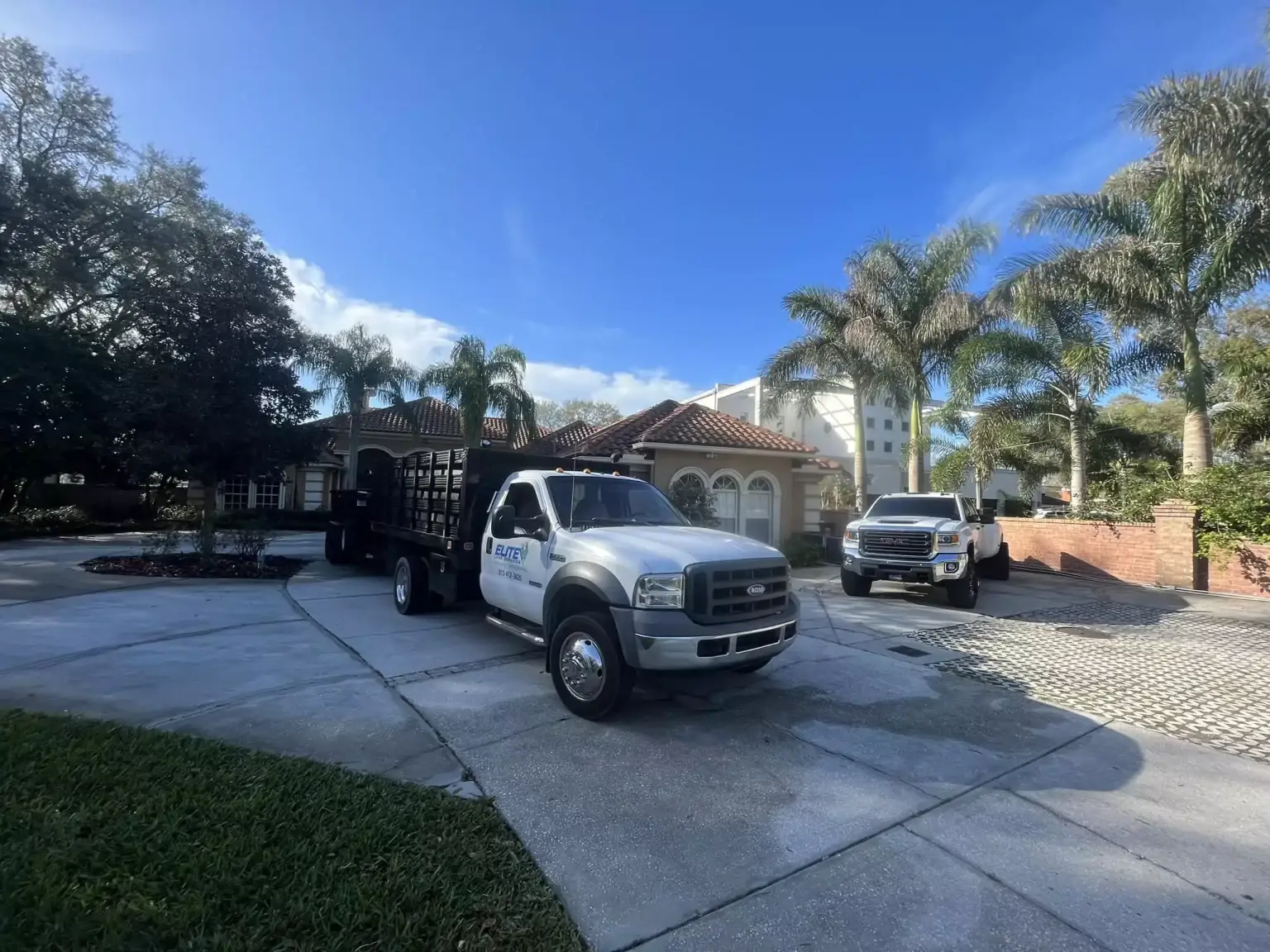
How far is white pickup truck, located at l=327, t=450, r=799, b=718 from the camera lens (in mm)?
4672

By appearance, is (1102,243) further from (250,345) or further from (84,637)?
(84,637)

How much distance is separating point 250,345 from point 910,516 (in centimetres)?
1305

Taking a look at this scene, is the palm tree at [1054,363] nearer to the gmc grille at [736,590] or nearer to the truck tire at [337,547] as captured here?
the gmc grille at [736,590]

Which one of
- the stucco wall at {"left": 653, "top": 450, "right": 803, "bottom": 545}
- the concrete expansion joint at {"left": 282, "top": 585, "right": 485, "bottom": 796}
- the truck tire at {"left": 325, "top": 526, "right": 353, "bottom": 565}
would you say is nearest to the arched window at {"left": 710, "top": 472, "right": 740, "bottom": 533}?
the stucco wall at {"left": 653, "top": 450, "right": 803, "bottom": 545}

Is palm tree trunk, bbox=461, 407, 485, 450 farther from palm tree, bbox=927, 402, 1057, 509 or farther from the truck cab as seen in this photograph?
the truck cab

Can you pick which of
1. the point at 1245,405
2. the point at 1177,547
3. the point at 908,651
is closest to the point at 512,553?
the point at 908,651

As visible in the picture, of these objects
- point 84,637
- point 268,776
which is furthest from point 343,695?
point 84,637

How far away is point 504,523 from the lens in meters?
6.13

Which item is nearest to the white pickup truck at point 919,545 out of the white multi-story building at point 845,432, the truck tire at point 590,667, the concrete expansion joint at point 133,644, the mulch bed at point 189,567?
the truck tire at point 590,667

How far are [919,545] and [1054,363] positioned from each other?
1026 centimetres

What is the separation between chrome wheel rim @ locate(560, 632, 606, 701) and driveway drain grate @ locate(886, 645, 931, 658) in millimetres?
4218

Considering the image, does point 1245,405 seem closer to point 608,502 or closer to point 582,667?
point 608,502

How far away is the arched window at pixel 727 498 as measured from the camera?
1719 centimetres

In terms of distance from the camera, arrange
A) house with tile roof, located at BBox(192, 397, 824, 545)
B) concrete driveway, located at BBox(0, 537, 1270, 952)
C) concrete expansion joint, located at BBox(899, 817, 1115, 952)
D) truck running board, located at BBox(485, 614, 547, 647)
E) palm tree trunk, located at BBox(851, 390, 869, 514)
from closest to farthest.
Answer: concrete expansion joint, located at BBox(899, 817, 1115, 952) → concrete driveway, located at BBox(0, 537, 1270, 952) → truck running board, located at BBox(485, 614, 547, 647) → house with tile roof, located at BBox(192, 397, 824, 545) → palm tree trunk, located at BBox(851, 390, 869, 514)
